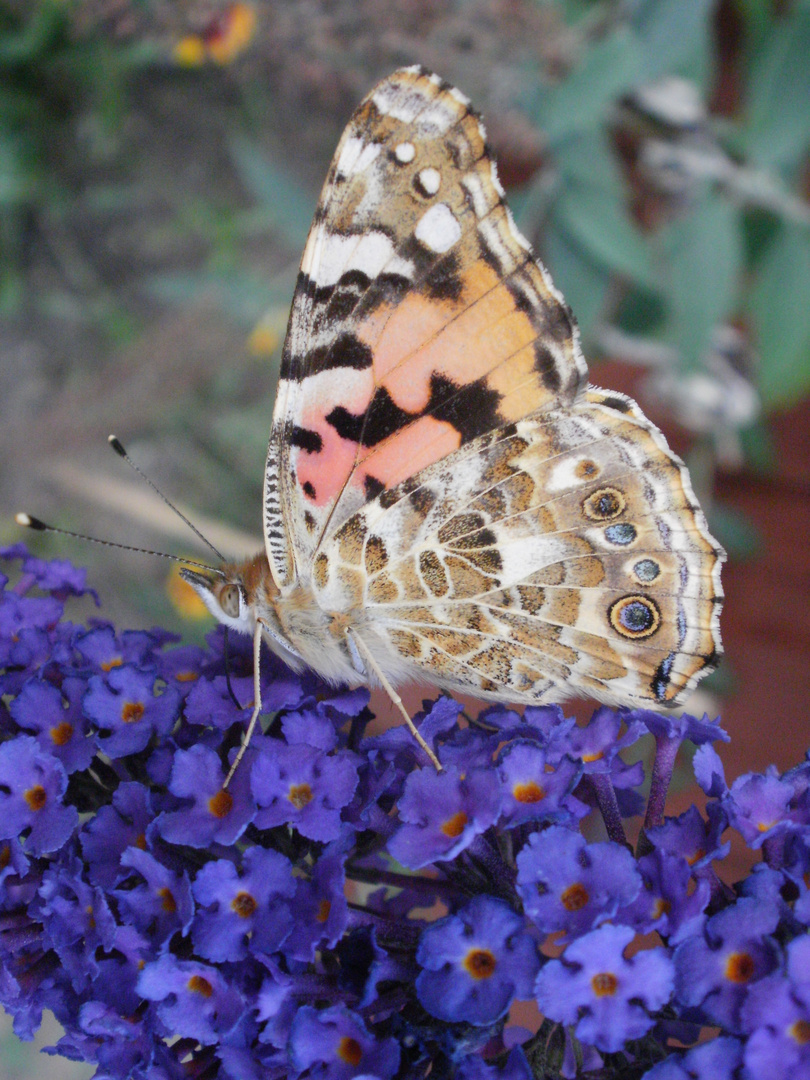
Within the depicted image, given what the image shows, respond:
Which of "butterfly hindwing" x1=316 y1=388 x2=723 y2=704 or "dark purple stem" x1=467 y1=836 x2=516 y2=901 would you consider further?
"butterfly hindwing" x1=316 y1=388 x2=723 y2=704

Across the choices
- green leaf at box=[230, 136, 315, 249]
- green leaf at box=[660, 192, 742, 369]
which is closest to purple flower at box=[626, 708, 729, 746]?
green leaf at box=[660, 192, 742, 369]

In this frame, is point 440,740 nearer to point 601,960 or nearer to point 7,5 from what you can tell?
point 601,960

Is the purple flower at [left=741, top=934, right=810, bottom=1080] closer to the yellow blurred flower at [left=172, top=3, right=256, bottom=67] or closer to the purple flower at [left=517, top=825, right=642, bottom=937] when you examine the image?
the purple flower at [left=517, top=825, right=642, bottom=937]

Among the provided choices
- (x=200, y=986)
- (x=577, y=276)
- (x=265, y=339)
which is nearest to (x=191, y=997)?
(x=200, y=986)

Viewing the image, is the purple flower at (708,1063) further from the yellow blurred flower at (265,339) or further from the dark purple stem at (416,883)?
the yellow blurred flower at (265,339)

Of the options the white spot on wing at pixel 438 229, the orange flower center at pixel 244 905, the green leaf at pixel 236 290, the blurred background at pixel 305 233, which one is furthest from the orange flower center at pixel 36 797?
the green leaf at pixel 236 290

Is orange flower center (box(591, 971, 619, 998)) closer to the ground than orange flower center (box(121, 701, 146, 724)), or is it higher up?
closer to the ground

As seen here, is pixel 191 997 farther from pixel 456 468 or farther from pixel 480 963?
pixel 456 468
